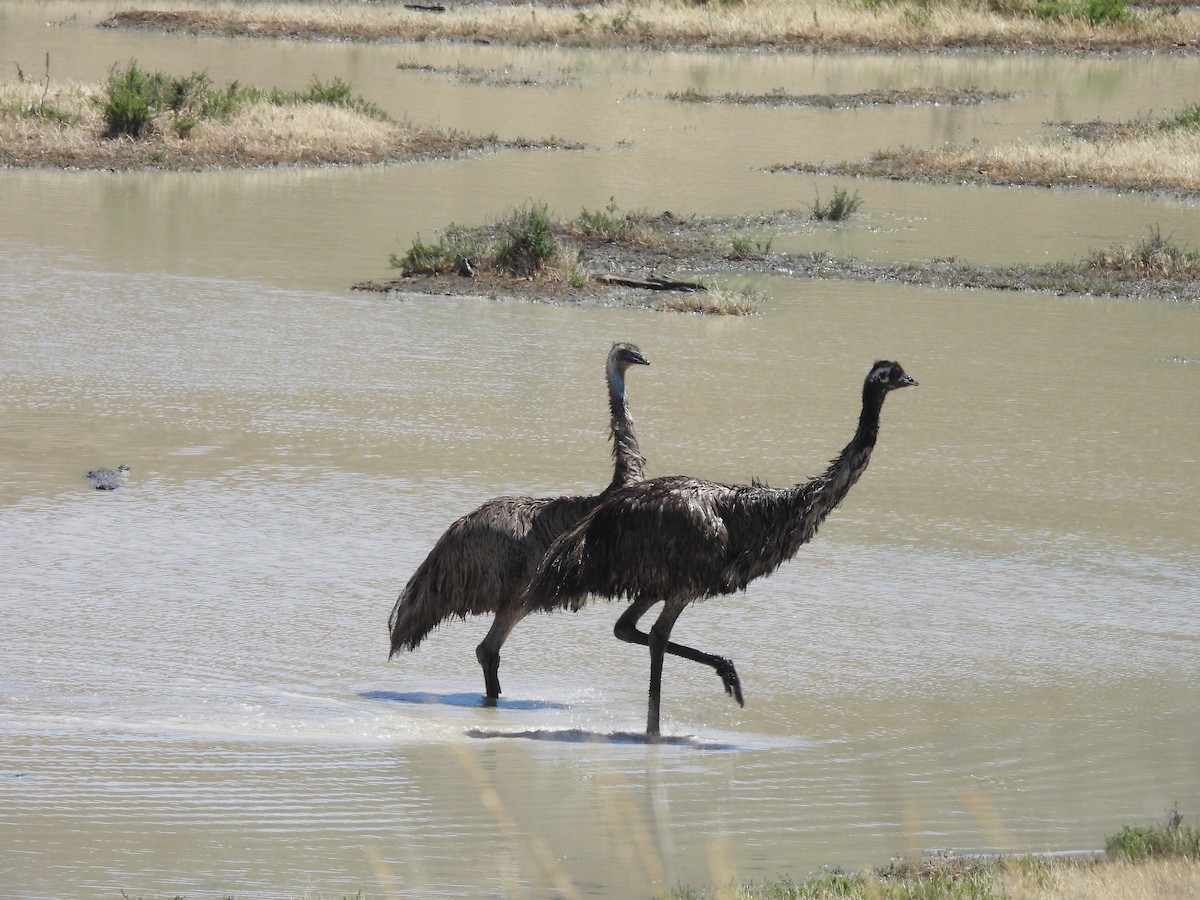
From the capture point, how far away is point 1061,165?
105 feet

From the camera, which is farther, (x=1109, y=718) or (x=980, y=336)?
(x=980, y=336)

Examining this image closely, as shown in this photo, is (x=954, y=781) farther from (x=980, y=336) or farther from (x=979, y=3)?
(x=979, y=3)

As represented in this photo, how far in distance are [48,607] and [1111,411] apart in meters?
9.72

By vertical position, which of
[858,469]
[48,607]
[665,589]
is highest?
[858,469]

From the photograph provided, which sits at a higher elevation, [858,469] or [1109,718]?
[858,469]

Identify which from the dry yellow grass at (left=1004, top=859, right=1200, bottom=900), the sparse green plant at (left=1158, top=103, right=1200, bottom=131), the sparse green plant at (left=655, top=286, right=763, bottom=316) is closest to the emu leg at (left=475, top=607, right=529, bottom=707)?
the dry yellow grass at (left=1004, top=859, right=1200, bottom=900)

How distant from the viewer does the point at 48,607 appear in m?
10.4

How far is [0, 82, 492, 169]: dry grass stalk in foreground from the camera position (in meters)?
29.6

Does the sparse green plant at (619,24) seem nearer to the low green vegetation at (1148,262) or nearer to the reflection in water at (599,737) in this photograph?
the low green vegetation at (1148,262)

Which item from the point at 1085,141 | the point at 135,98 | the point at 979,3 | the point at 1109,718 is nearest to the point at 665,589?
the point at 1109,718

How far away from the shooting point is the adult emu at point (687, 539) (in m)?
8.66

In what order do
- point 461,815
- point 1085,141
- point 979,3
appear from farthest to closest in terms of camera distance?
point 979,3
point 1085,141
point 461,815

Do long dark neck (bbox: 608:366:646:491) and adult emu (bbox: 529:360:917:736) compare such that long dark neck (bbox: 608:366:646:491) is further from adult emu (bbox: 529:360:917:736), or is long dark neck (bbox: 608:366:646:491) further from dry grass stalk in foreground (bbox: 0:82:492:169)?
dry grass stalk in foreground (bbox: 0:82:492:169)

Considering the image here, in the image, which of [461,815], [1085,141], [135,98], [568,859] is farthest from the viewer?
[1085,141]
